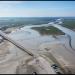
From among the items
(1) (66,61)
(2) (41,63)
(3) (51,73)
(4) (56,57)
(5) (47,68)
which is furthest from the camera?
(4) (56,57)

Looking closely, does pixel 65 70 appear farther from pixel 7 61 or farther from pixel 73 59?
pixel 7 61

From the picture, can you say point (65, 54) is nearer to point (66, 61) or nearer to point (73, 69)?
point (66, 61)

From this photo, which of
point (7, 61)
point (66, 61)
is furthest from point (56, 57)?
point (7, 61)

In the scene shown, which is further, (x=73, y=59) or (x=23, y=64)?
(x=73, y=59)

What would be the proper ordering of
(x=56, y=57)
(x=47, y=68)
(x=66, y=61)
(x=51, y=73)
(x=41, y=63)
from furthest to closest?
(x=56, y=57), (x=66, y=61), (x=41, y=63), (x=47, y=68), (x=51, y=73)

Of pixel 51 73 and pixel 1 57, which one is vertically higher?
pixel 51 73

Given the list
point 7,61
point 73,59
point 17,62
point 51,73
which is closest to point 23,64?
point 17,62

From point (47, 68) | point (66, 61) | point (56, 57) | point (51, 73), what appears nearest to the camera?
point (51, 73)

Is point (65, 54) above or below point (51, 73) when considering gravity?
below

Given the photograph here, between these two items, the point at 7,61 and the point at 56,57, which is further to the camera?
the point at 56,57

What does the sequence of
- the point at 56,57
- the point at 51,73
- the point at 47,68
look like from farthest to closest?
the point at 56,57 → the point at 47,68 → the point at 51,73
